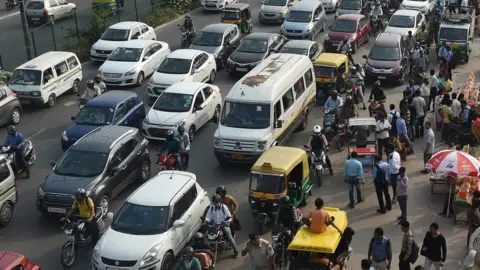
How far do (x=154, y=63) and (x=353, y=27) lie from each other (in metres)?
9.24

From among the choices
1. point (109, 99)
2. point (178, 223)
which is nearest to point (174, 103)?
point (109, 99)

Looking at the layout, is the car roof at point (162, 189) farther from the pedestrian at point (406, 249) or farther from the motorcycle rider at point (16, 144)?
the motorcycle rider at point (16, 144)

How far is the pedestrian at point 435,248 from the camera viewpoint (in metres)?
14.1

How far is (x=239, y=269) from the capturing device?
53.8 ft

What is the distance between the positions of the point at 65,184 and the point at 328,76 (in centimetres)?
1179

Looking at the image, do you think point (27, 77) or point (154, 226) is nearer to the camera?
point (154, 226)

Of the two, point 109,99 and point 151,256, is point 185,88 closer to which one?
point 109,99

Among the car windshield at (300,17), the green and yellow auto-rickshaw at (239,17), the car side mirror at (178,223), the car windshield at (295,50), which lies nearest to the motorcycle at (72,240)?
the car side mirror at (178,223)

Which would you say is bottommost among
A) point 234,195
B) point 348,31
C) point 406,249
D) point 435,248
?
point 234,195

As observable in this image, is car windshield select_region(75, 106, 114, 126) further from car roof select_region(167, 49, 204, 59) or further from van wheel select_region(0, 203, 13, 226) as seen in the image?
car roof select_region(167, 49, 204, 59)

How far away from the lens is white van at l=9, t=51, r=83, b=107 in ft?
87.7

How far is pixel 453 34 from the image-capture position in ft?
102

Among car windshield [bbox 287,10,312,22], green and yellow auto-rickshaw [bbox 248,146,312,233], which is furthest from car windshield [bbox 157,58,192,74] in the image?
green and yellow auto-rickshaw [bbox 248,146,312,233]

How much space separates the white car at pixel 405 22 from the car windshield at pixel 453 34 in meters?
1.64
